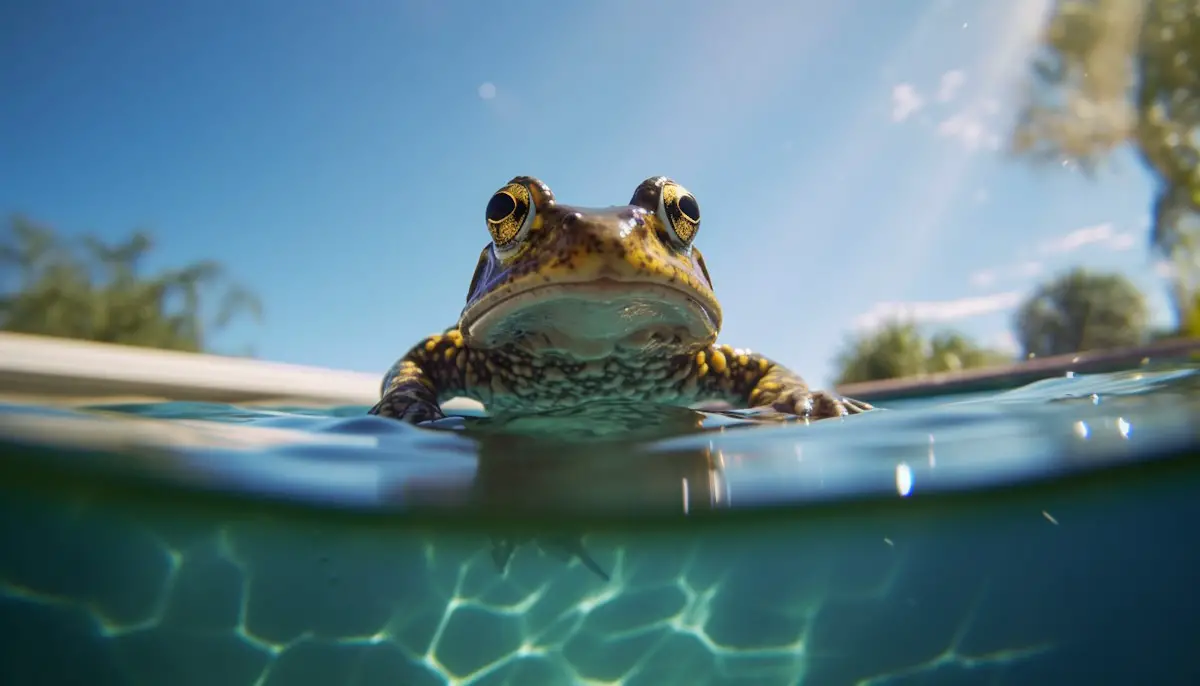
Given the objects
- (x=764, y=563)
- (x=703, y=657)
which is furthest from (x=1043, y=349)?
(x=703, y=657)

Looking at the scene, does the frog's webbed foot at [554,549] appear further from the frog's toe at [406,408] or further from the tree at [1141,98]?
the tree at [1141,98]

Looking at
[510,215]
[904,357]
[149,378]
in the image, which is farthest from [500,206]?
[904,357]

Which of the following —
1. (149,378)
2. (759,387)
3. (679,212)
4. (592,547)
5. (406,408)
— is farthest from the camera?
(592,547)

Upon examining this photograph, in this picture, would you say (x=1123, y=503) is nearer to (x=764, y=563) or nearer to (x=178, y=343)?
(x=764, y=563)

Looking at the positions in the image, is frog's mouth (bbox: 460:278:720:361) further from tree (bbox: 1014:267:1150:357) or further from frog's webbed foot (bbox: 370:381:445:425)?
tree (bbox: 1014:267:1150:357)

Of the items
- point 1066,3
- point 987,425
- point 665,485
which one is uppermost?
point 1066,3

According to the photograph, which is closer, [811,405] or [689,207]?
[689,207]

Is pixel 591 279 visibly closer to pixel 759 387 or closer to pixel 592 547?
pixel 759 387
